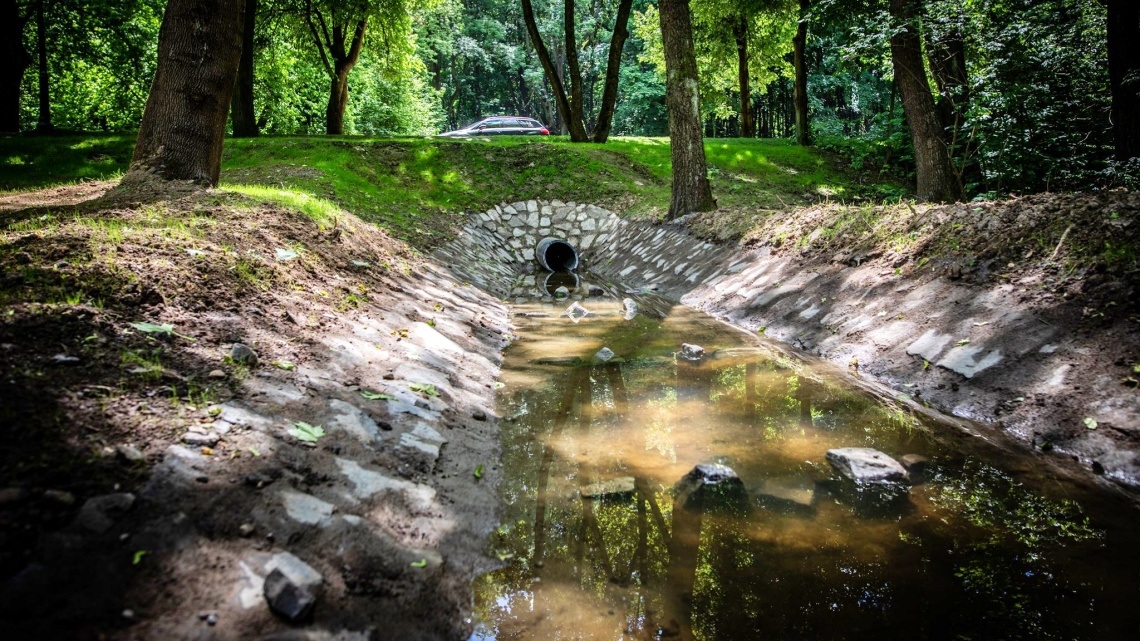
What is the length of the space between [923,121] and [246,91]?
1765cm

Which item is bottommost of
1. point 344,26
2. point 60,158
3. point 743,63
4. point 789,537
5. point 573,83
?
point 789,537

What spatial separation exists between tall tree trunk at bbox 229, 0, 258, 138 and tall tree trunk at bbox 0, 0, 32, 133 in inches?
219

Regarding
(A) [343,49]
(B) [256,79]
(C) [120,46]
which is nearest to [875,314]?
(A) [343,49]

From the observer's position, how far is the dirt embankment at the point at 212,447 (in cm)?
172

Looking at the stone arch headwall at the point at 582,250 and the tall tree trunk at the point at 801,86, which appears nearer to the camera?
the stone arch headwall at the point at 582,250

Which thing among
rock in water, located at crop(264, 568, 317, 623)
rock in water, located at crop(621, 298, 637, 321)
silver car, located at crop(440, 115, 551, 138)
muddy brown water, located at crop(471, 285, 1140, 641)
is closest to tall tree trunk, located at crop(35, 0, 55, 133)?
silver car, located at crop(440, 115, 551, 138)

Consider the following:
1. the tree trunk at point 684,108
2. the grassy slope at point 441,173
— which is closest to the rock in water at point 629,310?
the grassy slope at point 441,173

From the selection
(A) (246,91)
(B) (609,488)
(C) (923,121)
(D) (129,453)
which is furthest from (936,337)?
(A) (246,91)

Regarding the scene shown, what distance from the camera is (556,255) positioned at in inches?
532

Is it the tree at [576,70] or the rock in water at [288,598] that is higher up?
the tree at [576,70]

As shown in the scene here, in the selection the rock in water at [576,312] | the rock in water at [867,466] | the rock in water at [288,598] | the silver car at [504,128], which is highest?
the silver car at [504,128]

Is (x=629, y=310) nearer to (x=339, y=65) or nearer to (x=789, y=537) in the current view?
(x=789, y=537)

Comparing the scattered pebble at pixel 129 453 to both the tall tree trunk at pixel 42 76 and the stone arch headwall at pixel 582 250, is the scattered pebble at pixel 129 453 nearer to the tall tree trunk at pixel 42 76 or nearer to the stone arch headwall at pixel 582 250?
the stone arch headwall at pixel 582 250

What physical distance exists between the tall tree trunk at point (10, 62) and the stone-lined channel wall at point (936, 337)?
15.6 m
